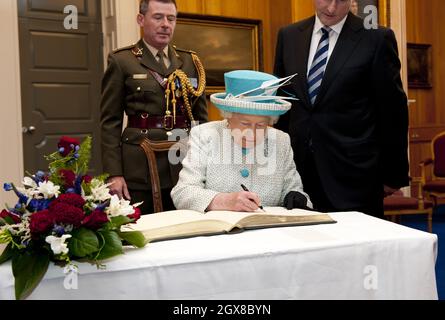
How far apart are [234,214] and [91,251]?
2.34 ft

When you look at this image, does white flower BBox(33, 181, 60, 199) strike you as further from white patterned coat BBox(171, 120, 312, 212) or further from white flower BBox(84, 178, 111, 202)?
white patterned coat BBox(171, 120, 312, 212)

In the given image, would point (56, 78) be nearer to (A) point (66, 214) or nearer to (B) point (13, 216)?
(B) point (13, 216)

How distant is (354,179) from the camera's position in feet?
9.36

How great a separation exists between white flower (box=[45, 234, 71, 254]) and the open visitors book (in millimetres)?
313

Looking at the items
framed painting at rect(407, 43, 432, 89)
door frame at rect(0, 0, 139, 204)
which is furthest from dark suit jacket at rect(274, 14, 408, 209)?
framed painting at rect(407, 43, 432, 89)

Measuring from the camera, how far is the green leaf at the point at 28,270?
57.1 inches

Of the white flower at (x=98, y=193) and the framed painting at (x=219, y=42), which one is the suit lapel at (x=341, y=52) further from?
the framed painting at (x=219, y=42)

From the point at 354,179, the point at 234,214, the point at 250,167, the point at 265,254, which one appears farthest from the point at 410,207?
the point at 265,254

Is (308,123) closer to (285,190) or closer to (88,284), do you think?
(285,190)

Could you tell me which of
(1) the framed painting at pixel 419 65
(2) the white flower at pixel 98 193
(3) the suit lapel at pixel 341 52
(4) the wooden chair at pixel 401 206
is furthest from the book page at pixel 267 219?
(1) the framed painting at pixel 419 65

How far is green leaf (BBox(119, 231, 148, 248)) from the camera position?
1.66 m

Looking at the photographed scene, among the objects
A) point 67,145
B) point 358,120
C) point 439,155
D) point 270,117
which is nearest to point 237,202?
point 270,117

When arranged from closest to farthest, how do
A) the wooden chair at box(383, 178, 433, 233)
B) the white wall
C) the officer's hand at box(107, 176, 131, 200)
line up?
the officer's hand at box(107, 176, 131, 200)
the white wall
the wooden chair at box(383, 178, 433, 233)

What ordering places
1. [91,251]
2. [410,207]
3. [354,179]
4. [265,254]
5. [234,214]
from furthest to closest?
[410,207]
[354,179]
[234,214]
[265,254]
[91,251]
